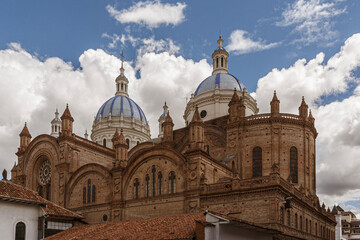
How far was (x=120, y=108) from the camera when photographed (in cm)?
8375

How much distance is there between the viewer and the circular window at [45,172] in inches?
2284

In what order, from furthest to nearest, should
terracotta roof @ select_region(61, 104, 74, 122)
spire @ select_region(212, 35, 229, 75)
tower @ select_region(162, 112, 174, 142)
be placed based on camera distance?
1. spire @ select_region(212, 35, 229, 75)
2. terracotta roof @ select_region(61, 104, 74, 122)
3. tower @ select_region(162, 112, 174, 142)

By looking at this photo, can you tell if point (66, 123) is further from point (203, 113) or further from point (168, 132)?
point (203, 113)

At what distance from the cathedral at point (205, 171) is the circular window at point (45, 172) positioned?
0.15 metres

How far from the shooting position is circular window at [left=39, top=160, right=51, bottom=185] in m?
58.0

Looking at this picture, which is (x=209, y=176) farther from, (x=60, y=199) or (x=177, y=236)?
(x=60, y=199)

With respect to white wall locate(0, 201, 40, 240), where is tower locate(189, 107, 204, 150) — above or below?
above

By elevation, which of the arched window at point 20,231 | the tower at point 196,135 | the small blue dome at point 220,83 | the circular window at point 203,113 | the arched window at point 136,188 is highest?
the small blue dome at point 220,83

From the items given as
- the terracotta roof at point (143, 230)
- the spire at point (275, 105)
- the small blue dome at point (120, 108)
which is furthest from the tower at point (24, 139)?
the spire at point (275, 105)

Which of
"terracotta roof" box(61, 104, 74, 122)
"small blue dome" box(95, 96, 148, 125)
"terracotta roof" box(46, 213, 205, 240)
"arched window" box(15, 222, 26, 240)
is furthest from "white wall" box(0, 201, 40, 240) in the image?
"small blue dome" box(95, 96, 148, 125)

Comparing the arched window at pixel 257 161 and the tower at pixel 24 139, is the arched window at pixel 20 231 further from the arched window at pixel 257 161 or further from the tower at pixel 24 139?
the tower at pixel 24 139

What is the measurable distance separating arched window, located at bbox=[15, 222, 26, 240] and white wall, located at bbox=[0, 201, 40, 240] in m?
0.22

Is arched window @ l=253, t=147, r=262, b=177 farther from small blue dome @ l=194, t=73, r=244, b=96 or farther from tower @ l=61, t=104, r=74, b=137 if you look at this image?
tower @ l=61, t=104, r=74, b=137

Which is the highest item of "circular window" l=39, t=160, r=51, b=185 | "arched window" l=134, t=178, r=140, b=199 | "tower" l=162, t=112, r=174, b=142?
"tower" l=162, t=112, r=174, b=142
